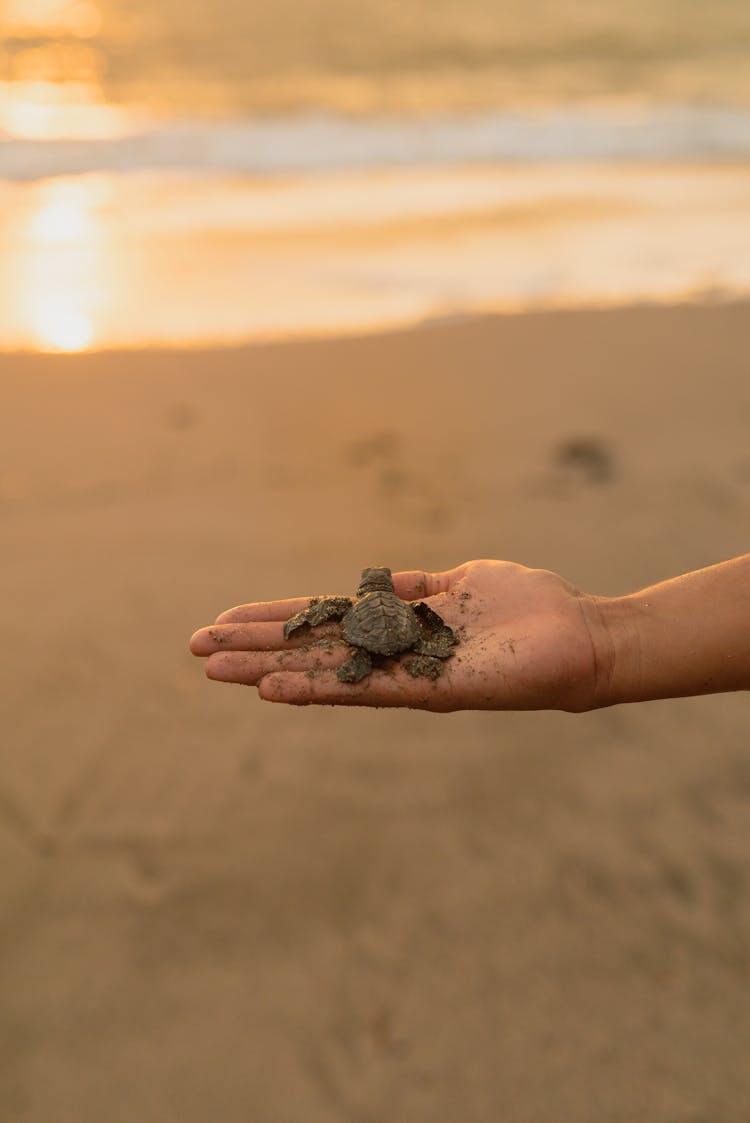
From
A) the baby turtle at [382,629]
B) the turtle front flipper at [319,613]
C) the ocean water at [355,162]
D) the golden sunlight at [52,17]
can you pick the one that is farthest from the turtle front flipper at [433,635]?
the golden sunlight at [52,17]

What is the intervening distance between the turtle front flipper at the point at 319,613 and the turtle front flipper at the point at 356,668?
0.21 meters

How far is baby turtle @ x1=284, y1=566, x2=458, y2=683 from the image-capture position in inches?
96.9

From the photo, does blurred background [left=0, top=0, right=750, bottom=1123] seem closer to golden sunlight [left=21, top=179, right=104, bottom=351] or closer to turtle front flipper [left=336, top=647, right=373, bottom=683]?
golden sunlight [left=21, top=179, right=104, bottom=351]

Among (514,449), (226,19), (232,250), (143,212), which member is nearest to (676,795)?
(514,449)

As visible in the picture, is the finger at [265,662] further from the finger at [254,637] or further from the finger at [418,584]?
the finger at [418,584]

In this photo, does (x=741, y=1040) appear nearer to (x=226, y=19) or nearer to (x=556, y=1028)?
(x=556, y=1028)

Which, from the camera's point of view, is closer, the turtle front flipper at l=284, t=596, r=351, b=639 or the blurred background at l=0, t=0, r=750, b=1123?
the blurred background at l=0, t=0, r=750, b=1123

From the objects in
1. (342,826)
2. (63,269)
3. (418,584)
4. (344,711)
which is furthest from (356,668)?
(63,269)

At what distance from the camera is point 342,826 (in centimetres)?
302

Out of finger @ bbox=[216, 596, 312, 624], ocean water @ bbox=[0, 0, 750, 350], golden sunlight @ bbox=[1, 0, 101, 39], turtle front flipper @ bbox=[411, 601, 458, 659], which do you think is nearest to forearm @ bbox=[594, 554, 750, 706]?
turtle front flipper @ bbox=[411, 601, 458, 659]

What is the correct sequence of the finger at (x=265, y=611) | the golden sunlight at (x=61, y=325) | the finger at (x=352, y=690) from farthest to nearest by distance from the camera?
1. the golden sunlight at (x=61, y=325)
2. the finger at (x=265, y=611)
3. the finger at (x=352, y=690)

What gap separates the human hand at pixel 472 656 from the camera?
243 cm

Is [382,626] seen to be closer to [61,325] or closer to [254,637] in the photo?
[254,637]

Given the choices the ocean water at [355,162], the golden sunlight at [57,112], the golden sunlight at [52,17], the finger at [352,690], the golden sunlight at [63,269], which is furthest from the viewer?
the golden sunlight at [52,17]
